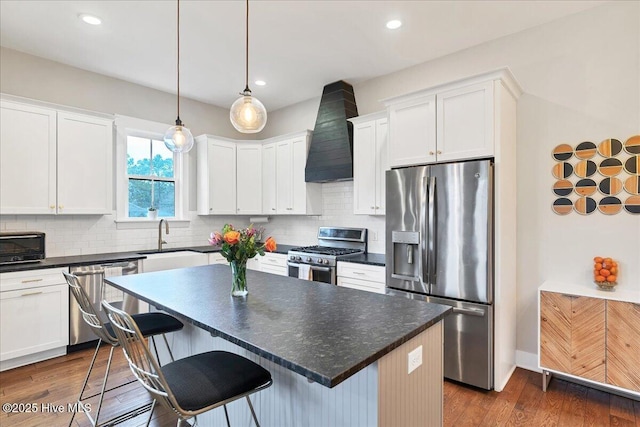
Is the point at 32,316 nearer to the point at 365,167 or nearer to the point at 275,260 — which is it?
the point at 275,260

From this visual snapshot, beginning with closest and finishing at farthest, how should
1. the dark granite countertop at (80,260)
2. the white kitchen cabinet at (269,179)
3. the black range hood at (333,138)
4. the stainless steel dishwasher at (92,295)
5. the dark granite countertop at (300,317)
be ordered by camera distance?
the dark granite countertop at (300,317) < the dark granite countertop at (80,260) < the stainless steel dishwasher at (92,295) < the black range hood at (333,138) < the white kitchen cabinet at (269,179)

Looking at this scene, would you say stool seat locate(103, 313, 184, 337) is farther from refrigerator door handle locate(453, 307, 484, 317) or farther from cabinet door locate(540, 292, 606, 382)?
cabinet door locate(540, 292, 606, 382)

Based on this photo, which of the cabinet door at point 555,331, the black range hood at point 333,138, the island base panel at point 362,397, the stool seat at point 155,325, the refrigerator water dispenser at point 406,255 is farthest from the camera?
the black range hood at point 333,138

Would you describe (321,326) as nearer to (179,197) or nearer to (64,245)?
(64,245)

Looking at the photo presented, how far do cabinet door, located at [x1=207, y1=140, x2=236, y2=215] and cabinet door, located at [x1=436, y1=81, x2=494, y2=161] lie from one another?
318cm

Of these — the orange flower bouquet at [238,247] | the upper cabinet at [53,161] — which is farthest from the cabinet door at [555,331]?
the upper cabinet at [53,161]

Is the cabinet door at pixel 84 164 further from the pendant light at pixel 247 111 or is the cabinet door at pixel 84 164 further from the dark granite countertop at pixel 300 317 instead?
the pendant light at pixel 247 111

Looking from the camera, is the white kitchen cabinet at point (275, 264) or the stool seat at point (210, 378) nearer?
the stool seat at point (210, 378)

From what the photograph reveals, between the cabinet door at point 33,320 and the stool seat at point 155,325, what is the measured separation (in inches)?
61.6

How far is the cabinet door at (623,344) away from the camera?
2293mm

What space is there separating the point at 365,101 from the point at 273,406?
368 centimetres

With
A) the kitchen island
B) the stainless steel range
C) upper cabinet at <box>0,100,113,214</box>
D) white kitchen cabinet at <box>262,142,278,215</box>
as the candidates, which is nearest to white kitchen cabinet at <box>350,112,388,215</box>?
the stainless steel range

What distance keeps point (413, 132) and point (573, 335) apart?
2045 millimetres

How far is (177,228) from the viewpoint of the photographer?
487 centimetres
